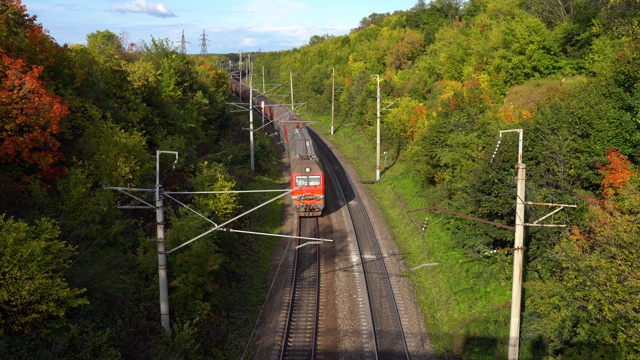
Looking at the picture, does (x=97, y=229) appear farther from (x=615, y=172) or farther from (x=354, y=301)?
(x=615, y=172)

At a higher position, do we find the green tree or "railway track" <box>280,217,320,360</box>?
the green tree

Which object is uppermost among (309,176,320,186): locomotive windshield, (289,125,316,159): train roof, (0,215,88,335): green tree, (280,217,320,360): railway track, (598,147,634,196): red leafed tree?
(289,125,316,159): train roof

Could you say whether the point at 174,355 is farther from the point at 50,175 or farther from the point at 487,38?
the point at 487,38

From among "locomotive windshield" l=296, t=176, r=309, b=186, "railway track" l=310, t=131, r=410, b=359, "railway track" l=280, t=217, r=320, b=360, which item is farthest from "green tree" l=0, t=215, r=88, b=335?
"locomotive windshield" l=296, t=176, r=309, b=186

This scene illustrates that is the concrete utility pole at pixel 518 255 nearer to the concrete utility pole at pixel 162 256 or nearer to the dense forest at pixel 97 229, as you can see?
the dense forest at pixel 97 229

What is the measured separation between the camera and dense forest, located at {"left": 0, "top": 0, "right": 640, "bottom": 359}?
13.2 meters

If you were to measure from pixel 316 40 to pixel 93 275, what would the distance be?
11280 centimetres

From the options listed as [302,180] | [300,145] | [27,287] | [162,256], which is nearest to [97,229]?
[162,256]

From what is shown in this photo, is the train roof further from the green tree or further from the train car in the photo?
the green tree

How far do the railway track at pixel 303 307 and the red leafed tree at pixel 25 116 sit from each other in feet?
37.6

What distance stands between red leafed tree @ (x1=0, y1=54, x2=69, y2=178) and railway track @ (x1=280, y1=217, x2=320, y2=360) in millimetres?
11454

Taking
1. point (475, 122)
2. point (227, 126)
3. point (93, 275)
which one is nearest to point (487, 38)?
point (475, 122)

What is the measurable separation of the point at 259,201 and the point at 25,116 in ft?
51.9

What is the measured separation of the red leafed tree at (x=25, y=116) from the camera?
676 inches
